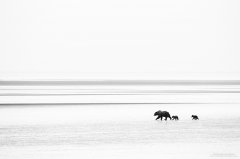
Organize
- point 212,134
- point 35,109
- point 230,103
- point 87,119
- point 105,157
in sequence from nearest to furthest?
point 105,157
point 212,134
point 87,119
point 35,109
point 230,103

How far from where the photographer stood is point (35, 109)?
16.9 meters

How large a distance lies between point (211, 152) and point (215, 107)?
8182 mm

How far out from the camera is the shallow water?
970cm

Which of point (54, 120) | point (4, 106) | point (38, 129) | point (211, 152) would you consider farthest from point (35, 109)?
point (211, 152)

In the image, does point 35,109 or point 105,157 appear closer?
point 105,157

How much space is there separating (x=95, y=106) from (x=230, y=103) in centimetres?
484

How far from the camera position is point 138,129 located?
12.3 m

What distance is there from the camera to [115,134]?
1155cm

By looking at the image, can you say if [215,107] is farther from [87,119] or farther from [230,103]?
[87,119]

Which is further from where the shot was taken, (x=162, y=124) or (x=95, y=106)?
(x=95, y=106)

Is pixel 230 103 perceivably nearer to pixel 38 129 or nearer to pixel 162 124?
pixel 162 124

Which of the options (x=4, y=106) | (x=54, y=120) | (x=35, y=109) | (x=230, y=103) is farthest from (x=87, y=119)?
(x=230, y=103)

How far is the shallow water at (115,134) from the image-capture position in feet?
31.8

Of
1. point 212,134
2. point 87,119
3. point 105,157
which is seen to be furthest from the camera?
point 87,119
